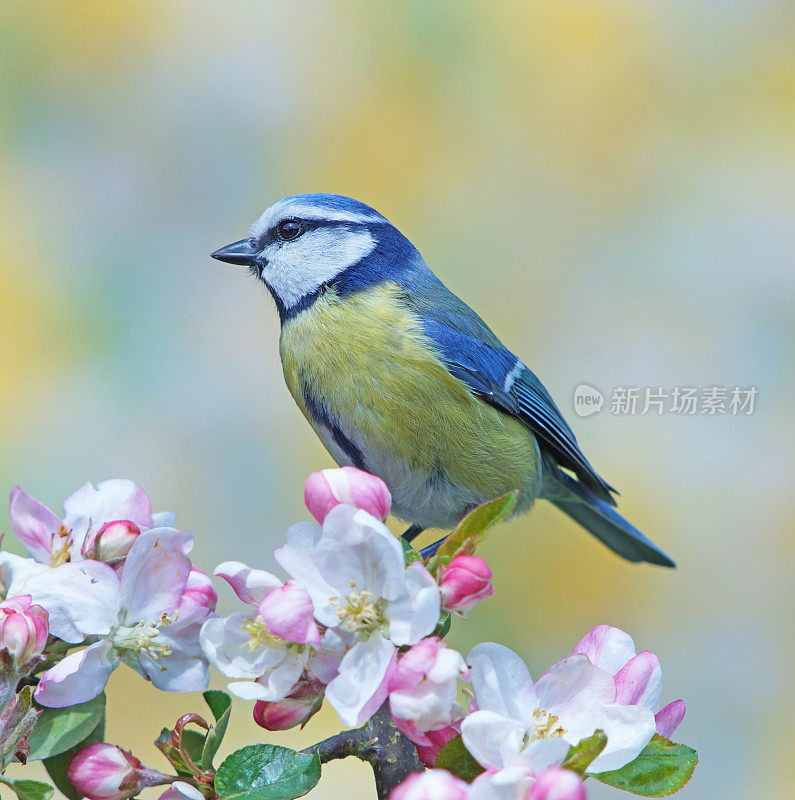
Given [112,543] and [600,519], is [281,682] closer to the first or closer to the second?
[112,543]

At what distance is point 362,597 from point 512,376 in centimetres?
86

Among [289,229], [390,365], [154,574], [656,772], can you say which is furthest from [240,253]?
[656,772]

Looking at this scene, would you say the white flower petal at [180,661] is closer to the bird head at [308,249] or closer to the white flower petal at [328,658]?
the white flower petal at [328,658]

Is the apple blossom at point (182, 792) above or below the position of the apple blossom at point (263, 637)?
below

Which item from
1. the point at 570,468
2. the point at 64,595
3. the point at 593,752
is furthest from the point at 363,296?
the point at 593,752

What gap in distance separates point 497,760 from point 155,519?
1.21 feet

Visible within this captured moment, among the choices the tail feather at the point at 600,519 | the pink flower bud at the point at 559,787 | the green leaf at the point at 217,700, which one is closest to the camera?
the pink flower bud at the point at 559,787

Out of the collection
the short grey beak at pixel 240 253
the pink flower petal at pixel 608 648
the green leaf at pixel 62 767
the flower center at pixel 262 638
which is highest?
the short grey beak at pixel 240 253

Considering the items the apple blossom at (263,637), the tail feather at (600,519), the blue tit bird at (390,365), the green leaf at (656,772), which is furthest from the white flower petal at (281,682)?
the tail feather at (600,519)

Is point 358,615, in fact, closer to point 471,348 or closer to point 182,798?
point 182,798

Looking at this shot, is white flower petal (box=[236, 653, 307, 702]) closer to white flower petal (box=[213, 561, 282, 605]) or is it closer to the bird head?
white flower petal (box=[213, 561, 282, 605])

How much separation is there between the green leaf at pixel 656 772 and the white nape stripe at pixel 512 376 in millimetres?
782

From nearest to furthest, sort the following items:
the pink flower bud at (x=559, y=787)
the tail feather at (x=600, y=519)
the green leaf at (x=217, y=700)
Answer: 1. the pink flower bud at (x=559, y=787)
2. the green leaf at (x=217, y=700)
3. the tail feather at (x=600, y=519)

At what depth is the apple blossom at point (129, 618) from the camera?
599 millimetres
